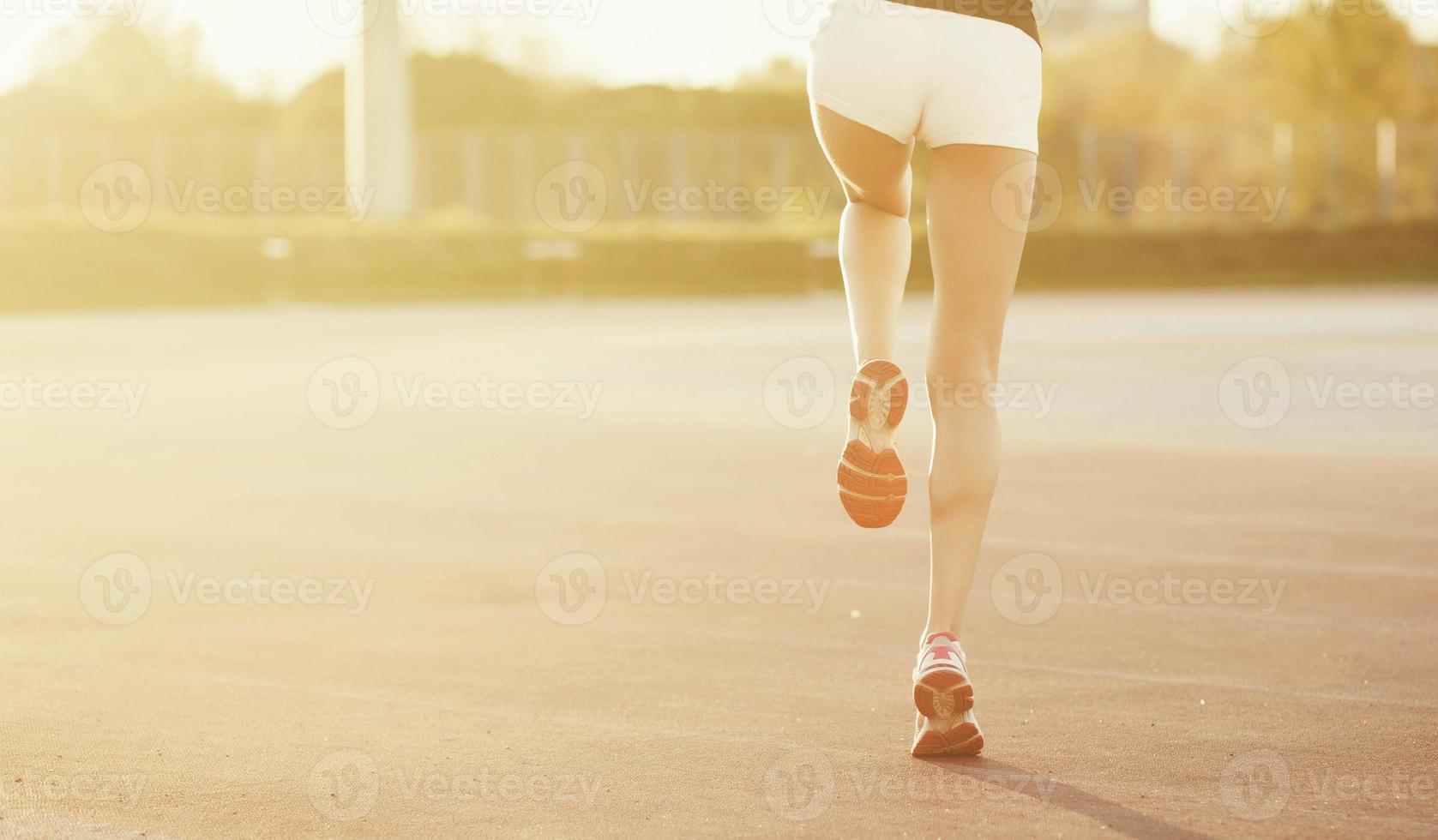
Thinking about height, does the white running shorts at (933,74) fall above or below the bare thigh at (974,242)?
above

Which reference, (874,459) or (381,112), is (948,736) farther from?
(381,112)

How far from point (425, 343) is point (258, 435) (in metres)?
8.02

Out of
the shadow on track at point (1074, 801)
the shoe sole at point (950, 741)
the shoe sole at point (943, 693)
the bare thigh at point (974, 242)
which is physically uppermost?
the bare thigh at point (974, 242)

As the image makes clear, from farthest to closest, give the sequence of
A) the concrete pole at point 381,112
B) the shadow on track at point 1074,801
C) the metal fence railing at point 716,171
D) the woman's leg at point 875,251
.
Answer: the metal fence railing at point 716,171 → the concrete pole at point 381,112 → the woman's leg at point 875,251 → the shadow on track at point 1074,801

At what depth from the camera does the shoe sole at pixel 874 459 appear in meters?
3.94

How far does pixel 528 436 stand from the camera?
11148mm

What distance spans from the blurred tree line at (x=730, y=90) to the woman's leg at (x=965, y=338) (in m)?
45.1

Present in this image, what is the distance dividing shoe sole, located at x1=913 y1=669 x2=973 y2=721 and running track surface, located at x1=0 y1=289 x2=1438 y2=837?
0.11 meters

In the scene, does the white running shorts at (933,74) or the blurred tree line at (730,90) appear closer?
the white running shorts at (933,74)

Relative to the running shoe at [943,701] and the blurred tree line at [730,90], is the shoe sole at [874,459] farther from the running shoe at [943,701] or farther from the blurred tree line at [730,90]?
the blurred tree line at [730,90]

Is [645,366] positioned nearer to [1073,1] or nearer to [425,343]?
[425,343]

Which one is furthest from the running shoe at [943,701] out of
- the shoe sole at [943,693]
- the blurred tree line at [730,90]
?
the blurred tree line at [730,90]

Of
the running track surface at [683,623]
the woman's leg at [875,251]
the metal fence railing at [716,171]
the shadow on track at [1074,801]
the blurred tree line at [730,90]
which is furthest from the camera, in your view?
the blurred tree line at [730,90]

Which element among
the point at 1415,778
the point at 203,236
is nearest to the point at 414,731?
the point at 1415,778
